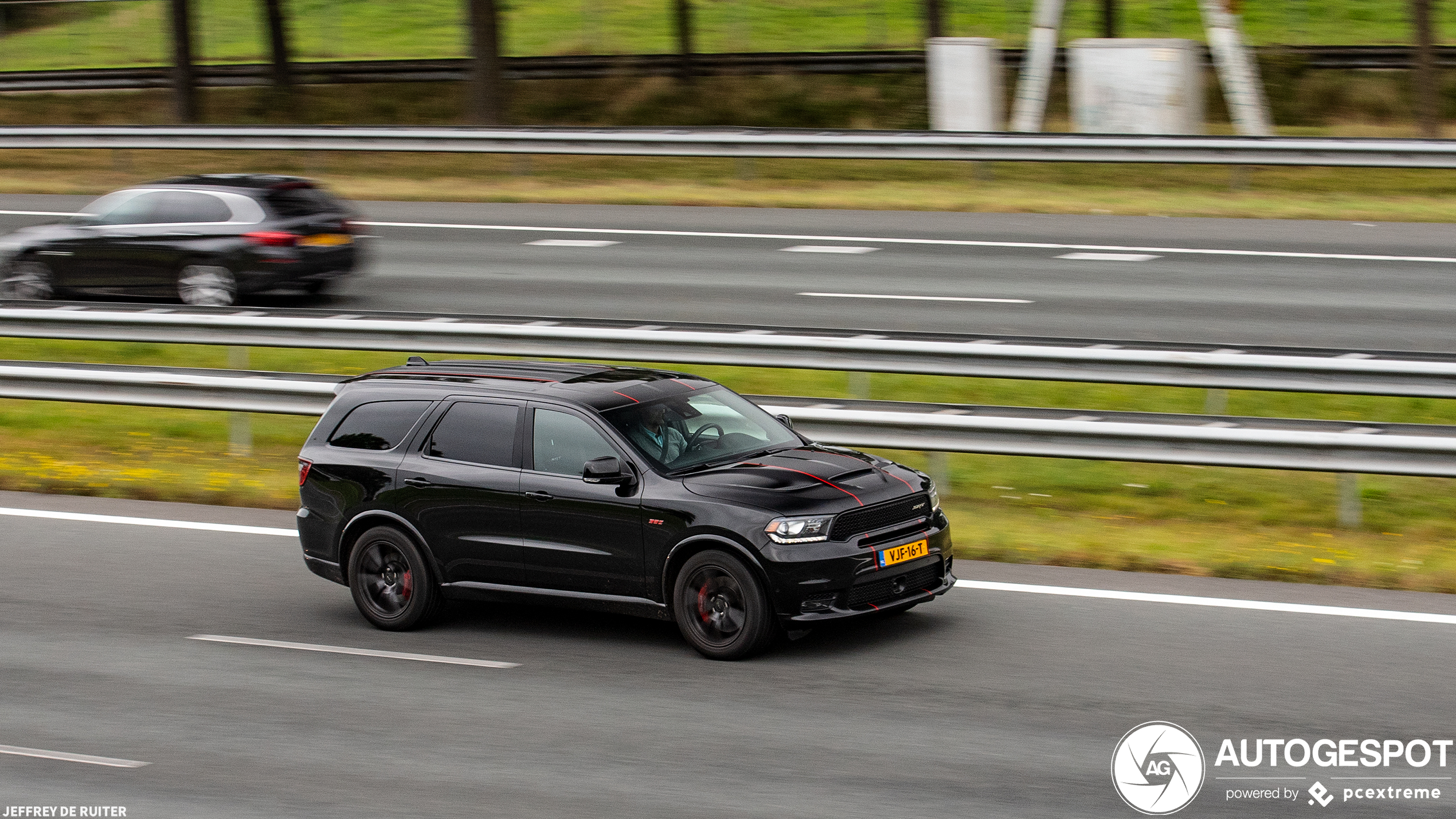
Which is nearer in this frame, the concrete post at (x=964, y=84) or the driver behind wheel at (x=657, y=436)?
the driver behind wheel at (x=657, y=436)

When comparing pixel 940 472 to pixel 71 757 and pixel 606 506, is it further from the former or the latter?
pixel 71 757

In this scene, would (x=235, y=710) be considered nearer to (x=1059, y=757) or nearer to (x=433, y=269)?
(x=1059, y=757)

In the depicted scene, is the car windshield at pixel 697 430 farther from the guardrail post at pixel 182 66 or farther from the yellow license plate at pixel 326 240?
the guardrail post at pixel 182 66

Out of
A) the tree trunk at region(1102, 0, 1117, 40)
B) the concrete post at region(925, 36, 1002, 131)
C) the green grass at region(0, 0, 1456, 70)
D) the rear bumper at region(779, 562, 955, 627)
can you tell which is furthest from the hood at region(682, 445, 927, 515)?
the green grass at region(0, 0, 1456, 70)

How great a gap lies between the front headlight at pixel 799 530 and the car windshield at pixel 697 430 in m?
0.78

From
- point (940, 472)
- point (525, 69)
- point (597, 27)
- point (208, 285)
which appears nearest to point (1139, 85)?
point (208, 285)

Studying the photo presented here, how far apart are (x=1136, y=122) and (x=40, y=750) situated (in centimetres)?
2148

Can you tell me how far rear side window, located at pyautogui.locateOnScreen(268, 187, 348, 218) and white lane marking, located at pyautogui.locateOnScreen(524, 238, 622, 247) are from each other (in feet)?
10.6

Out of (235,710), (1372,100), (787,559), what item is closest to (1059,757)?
(787,559)

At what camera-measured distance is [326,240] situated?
1878cm

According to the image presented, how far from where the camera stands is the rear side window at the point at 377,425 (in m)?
9.94

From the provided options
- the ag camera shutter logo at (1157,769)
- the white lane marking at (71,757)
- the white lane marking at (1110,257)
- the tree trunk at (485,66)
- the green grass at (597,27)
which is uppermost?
the green grass at (597,27)

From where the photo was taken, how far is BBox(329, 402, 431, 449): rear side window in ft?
32.6

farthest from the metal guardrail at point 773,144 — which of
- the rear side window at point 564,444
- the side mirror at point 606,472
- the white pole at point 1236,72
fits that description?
the side mirror at point 606,472
